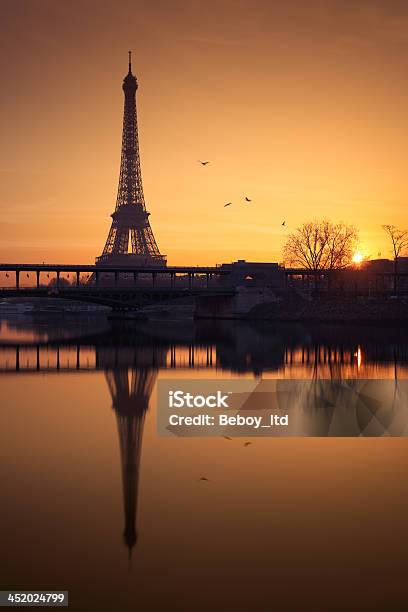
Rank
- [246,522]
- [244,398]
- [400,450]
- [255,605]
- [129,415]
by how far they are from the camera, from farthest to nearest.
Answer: [244,398]
[129,415]
[400,450]
[246,522]
[255,605]

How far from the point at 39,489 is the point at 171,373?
23.0m

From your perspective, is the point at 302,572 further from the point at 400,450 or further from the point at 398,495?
the point at 400,450

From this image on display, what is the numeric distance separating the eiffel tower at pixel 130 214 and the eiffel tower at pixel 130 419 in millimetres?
114082

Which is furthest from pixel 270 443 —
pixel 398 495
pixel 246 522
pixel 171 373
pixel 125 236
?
pixel 125 236

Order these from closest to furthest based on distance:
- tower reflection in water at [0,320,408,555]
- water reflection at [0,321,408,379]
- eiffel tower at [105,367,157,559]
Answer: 1. eiffel tower at [105,367,157,559]
2. tower reflection in water at [0,320,408,555]
3. water reflection at [0,321,408,379]

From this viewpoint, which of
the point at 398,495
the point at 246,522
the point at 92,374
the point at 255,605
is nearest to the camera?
the point at 255,605

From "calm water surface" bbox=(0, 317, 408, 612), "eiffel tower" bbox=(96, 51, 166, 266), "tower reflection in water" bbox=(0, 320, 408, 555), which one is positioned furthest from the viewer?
"eiffel tower" bbox=(96, 51, 166, 266)

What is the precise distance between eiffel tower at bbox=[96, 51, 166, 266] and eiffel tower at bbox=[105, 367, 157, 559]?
114082mm

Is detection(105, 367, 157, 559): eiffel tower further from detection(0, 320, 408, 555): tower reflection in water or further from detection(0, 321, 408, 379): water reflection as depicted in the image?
detection(0, 321, 408, 379): water reflection

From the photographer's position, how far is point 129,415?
2300cm

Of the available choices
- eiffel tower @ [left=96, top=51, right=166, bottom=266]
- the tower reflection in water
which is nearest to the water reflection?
the tower reflection in water

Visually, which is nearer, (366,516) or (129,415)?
(366,516)

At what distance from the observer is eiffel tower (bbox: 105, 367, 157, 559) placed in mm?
12977

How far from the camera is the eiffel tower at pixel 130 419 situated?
1298cm
